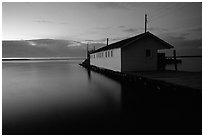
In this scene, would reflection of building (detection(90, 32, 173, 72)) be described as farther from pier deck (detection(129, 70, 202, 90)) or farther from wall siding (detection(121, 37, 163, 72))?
pier deck (detection(129, 70, 202, 90))

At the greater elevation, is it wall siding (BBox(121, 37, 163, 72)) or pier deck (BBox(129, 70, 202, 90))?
wall siding (BBox(121, 37, 163, 72))

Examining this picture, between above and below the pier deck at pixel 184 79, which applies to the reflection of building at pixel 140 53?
above

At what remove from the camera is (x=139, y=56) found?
18094 millimetres

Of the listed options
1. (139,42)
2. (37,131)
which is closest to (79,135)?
(37,131)

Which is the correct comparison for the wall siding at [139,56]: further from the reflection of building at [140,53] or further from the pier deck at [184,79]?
the pier deck at [184,79]

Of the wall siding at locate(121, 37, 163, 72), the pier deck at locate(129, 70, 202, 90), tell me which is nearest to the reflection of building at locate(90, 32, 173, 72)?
the wall siding at locate(121, 37, 163, 72)

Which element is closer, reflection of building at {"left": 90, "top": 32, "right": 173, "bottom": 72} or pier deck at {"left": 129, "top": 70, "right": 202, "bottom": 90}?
pier deck at {"left": 129, "top": 70, "right": 202, "bottom": 90}

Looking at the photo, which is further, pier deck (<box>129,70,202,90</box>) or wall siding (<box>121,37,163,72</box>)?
wall siding (<box>121,37,163,72</box>)

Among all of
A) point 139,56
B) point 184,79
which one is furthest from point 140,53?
point 184,79

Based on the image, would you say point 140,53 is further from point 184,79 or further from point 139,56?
point 184,79

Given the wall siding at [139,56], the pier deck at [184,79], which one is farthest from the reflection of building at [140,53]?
the pier deck at [184,79]

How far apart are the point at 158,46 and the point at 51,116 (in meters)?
14.3

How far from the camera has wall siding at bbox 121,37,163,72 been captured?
17906 mm

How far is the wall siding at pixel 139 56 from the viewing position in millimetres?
17906
